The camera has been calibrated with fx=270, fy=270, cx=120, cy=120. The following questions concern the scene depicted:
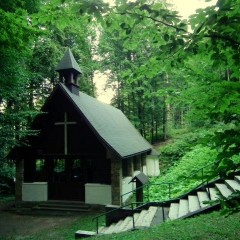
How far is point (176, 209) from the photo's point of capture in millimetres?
10062

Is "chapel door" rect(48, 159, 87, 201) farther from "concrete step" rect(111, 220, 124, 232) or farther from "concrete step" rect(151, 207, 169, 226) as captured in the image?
"concrete step" rect(151, 207, 169, 226)

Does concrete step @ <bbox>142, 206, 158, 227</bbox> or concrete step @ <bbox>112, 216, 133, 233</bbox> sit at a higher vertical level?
concrete step @ <bbox>142, 206, 158, 227</bbox>

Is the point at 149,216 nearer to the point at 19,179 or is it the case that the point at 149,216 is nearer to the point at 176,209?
the point at 176,209

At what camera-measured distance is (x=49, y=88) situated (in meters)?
26.9

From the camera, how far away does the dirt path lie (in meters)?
11.6

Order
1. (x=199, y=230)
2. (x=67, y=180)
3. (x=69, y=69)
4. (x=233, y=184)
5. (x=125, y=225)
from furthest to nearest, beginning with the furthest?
1. (x=69, y=69)
2. (x=67, y=180)
3. (x=125, y=225)
4. (x=233, y=184)
5. (x=199, y=230)

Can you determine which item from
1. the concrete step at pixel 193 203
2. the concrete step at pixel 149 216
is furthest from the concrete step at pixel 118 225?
the concrete step at pixel 193 203

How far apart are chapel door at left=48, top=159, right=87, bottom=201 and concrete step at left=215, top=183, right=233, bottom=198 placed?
27.3ft

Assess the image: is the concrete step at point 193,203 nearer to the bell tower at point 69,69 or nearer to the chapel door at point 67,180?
the chapel door at point 67,180

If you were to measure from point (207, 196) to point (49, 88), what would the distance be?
20758 mm

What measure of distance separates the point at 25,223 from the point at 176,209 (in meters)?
7.46

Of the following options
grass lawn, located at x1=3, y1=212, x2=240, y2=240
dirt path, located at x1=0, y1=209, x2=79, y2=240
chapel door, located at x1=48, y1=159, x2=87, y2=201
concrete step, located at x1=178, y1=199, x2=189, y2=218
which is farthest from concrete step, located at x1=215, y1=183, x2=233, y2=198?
chapel door, located at x1=48, y1=159, x2=87, y2=201

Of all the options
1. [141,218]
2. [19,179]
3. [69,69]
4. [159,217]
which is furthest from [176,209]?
[69,69]

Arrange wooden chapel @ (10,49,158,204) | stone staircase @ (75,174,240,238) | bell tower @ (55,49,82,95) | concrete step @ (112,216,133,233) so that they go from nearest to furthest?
stone staircase @ (75,174,240,238)
concrete step @ (112,216,133,233)
wooden chapel @ (10,49,158,204)
bell tower @ (55,49,82,95)
